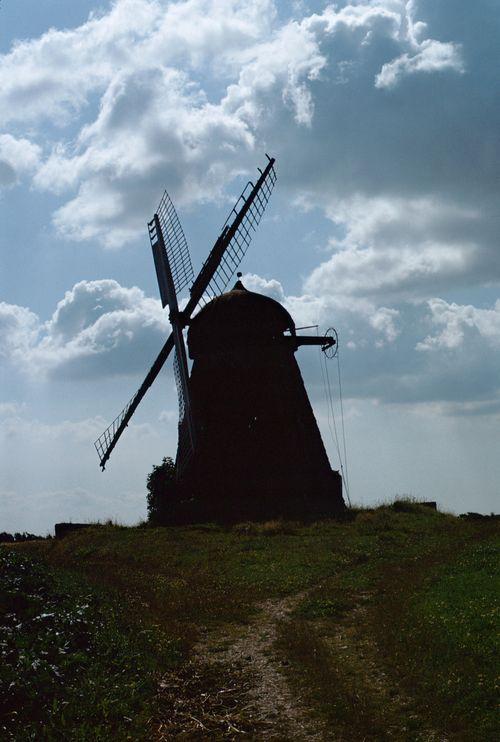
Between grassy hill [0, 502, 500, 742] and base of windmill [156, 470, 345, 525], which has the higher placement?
base of windmill [156, 470, 345, 525]

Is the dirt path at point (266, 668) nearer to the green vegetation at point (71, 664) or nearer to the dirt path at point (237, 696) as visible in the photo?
the dirt path at point (237, 696)

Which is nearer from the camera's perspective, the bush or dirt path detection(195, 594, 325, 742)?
dirt path detection(195, 594, 325, 742)

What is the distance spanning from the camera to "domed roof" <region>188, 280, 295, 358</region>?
38344 mm

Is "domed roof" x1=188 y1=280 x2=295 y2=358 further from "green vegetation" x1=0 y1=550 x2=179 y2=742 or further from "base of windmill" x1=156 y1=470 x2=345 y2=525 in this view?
"green vegetation" x1=0 y1=550 x2=179 y2=742

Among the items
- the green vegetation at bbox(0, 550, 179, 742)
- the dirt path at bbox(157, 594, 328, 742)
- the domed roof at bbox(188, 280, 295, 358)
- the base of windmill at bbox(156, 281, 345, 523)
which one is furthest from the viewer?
the domed roof at bbox(188, 280, 295, 358)

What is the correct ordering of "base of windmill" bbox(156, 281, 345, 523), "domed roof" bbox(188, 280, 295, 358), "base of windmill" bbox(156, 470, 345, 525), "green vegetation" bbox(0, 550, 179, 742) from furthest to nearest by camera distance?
"domed roof" bbox(188, 280, 295, 358) → "base of windmill" bbox(156, 281, 345, 523) → "base of windmill" bbox(156, 470, 345, 525) → "green vegetation" bbox(0, 550, 179, 742)

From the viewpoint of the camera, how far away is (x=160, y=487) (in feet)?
132

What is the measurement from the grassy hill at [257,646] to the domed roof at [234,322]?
1437 centimetres

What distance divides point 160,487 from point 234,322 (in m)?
9.36

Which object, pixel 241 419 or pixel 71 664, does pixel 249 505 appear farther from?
pixel 71 664

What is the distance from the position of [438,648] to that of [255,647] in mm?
3884

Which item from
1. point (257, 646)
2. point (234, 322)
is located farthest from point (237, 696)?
point (234, 322)

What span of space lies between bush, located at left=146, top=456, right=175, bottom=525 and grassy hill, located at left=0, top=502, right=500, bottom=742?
A: 487 inches

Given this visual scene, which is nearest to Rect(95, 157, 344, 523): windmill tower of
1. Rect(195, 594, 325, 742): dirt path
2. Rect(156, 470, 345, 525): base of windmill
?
Rect(156, 470, 345, 525): base of windmill
